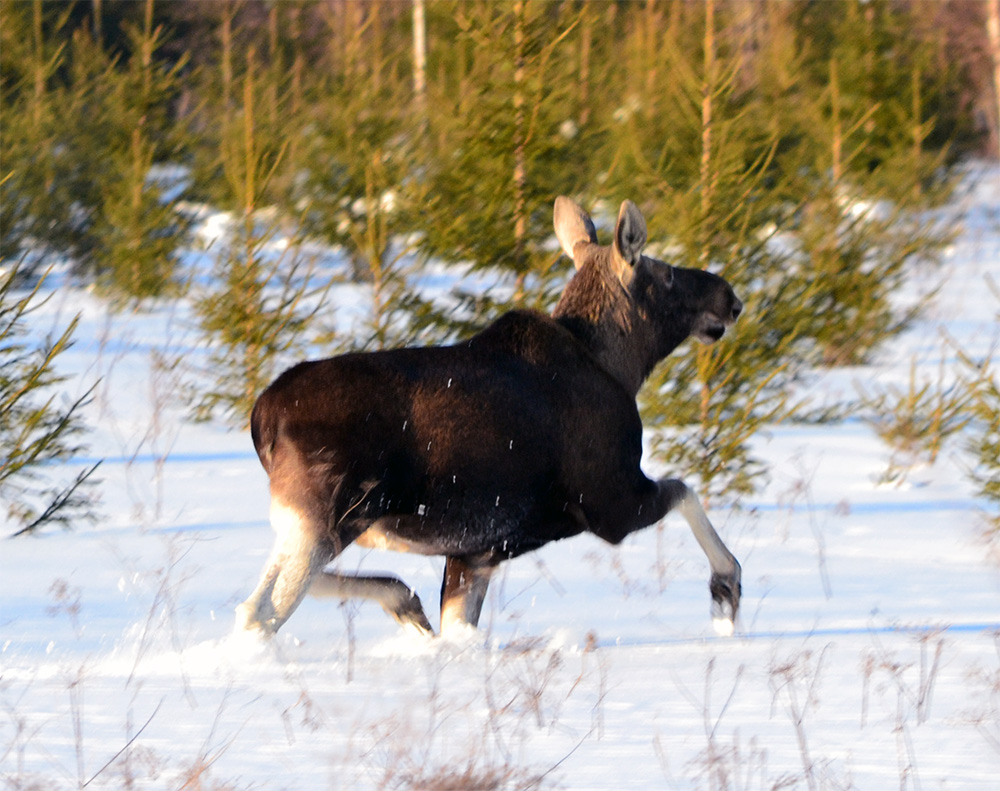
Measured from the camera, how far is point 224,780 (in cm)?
342

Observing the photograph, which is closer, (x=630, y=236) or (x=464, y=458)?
(x=464, y=458)

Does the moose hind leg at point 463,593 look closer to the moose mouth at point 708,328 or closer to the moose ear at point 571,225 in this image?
the moose mouth at point 708,328

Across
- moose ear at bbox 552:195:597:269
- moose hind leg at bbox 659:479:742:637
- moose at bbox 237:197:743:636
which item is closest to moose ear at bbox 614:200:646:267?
moose at bbox 237:197:743:636

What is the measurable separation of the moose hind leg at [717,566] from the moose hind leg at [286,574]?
1511mm

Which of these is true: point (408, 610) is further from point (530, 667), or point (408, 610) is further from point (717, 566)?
point (717, 566)

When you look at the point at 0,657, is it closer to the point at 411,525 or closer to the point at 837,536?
the point at 411,525

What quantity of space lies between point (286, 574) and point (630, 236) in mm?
2107

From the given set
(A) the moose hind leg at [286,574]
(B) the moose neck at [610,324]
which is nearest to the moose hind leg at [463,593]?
(A) the moose hind leg at [286,574]

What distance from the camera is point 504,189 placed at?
9.09 meters

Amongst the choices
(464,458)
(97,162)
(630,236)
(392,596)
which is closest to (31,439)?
(392,596)

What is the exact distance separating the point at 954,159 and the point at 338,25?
35.7 feet

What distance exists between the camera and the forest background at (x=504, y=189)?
890 cm

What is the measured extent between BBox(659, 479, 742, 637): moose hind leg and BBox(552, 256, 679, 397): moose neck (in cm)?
57

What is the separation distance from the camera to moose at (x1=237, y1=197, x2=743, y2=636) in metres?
4.61
